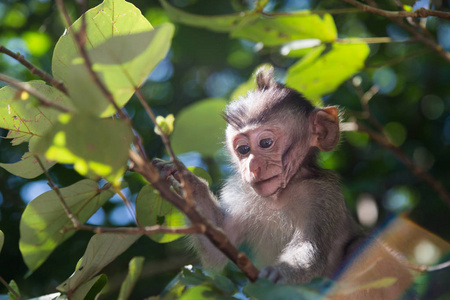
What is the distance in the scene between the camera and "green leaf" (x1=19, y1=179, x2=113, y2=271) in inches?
82.4

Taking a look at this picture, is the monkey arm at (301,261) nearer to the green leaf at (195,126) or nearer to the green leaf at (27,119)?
the green leaf at (195,126)

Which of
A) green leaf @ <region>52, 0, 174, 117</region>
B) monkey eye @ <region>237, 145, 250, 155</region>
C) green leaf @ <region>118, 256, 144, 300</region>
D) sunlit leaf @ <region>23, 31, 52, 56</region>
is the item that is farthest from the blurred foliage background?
green leaf @ <region>52, 0, 174, 117</region>

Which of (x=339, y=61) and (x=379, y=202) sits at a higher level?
(x=339, y=61)

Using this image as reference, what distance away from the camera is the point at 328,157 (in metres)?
6.05

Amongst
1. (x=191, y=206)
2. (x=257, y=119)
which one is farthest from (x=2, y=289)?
(x=191, y=206)

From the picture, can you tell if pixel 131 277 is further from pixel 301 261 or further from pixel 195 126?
pixel 301 261

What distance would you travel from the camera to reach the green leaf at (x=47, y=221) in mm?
2092

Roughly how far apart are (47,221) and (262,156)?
178 centimetres

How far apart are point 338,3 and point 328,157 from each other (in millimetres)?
1743

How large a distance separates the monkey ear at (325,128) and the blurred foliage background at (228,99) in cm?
85

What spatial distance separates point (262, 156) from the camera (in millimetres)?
3605

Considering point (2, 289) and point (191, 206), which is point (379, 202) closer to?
point (2, 289)

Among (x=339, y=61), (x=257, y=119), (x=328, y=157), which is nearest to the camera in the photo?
(x=339, y=61)

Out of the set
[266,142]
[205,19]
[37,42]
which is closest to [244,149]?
[266,142]
